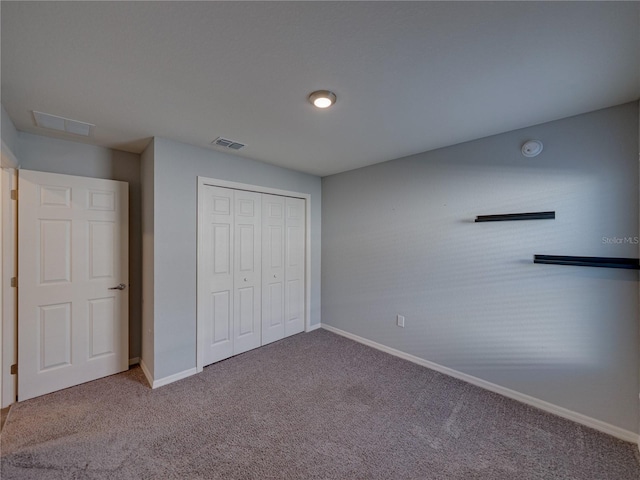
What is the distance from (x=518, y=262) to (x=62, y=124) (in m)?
4.05

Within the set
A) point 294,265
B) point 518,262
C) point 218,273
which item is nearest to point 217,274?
point 218,273

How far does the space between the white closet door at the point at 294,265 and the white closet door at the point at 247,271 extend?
1.52ft

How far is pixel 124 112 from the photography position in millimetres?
1979

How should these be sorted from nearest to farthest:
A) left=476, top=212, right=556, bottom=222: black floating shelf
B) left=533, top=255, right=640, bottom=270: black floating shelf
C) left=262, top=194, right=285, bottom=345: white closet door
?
left=533, top=255, right=640, bottom=270: black floating shelf, left=476, top=212, right=556, bottom=222: black floating shelf, left=262, top=194, right=285, bottom=345: white closet door

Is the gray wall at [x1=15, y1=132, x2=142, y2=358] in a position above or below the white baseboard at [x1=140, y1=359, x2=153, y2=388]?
above

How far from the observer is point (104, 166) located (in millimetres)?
2723

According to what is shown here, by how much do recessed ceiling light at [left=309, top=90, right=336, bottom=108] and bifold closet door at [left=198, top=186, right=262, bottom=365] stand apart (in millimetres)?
1641

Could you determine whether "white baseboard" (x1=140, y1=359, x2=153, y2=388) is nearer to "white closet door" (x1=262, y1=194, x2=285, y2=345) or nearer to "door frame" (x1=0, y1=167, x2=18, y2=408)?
"door frame" (x1=0, y1=167, x2=18, y2=408)

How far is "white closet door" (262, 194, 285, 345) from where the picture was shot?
343 centimetres

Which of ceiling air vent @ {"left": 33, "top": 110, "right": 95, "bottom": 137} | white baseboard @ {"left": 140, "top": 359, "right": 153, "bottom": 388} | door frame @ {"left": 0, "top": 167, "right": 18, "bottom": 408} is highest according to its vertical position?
ceiling air vent @ {"left": 33, "top": 110, "right": 95, "bottom": 137}

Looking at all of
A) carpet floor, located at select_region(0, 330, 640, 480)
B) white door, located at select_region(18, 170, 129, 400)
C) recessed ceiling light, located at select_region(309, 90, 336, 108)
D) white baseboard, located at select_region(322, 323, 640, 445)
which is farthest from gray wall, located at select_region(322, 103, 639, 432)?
white door, located at select_region(18, 170, 129, 400)

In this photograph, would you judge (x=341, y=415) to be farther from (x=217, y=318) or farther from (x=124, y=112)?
(x=124, y=112)

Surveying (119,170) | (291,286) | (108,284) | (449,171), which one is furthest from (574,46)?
(108,284)

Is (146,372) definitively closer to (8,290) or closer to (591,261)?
(8,290)
